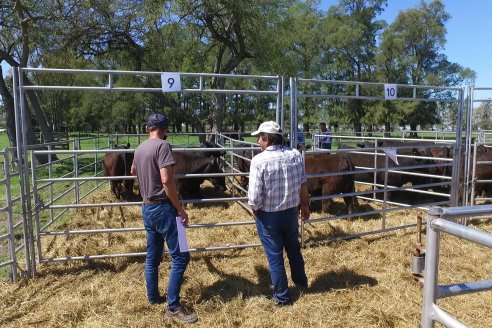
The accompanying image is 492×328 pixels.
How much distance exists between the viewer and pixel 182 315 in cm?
355

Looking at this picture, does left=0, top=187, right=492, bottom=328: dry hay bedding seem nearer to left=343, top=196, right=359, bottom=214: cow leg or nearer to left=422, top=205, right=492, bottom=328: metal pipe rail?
left=343, top=196, right=359, bottom=214: cow leg

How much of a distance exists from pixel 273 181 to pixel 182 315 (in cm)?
148

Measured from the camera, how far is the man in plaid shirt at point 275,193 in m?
3.69

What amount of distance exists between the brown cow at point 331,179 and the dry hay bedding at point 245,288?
4.47ft

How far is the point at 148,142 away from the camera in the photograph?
142 inches

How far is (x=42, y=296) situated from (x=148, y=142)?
6.64 feet

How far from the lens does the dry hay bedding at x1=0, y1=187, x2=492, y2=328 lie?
3.58m

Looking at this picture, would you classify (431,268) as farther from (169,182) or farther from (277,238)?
(169,182)

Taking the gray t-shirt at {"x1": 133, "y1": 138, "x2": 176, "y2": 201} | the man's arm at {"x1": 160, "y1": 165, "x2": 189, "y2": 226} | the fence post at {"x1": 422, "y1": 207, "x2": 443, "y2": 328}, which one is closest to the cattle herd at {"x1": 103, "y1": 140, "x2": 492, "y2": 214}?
the gray t-shirt at {"x1": 133, "y1": 138, "x2": 176, "y2": 201}

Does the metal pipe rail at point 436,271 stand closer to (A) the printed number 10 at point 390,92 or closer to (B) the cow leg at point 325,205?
(A) the printed number 10 at point 390,92

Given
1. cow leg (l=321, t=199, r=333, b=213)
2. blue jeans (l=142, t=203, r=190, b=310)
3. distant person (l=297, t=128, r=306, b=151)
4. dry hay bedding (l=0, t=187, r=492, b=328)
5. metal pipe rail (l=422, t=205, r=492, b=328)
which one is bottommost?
dry hay bedding (l=0, t=187, r=492, b=328)

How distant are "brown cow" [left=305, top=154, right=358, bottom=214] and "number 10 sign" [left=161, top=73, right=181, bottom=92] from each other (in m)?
3.51

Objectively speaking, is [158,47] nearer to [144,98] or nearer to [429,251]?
[429,251]

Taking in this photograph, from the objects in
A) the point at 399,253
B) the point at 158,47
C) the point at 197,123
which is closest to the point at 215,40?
the point at 158,47
